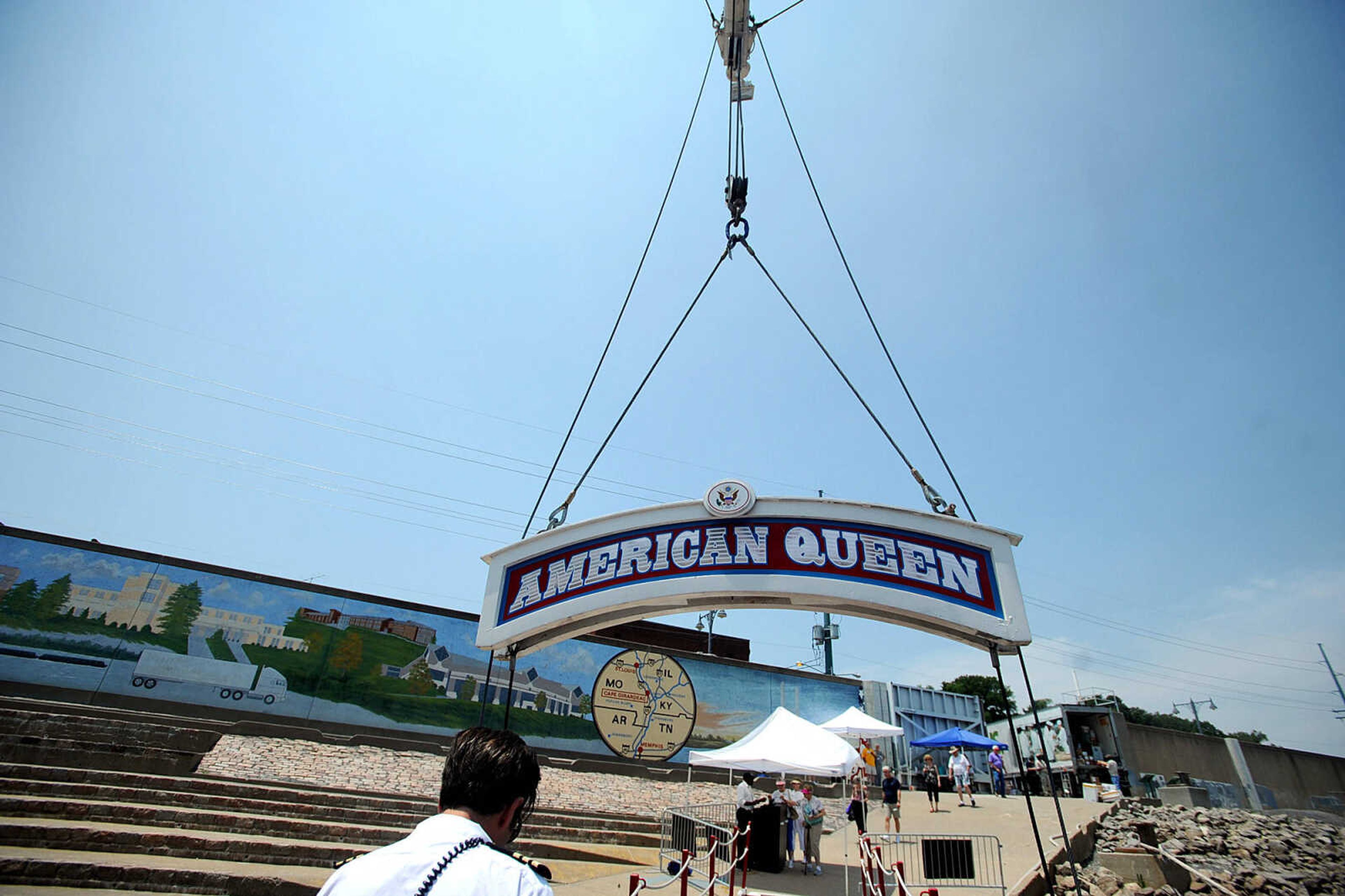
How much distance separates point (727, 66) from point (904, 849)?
1388cm

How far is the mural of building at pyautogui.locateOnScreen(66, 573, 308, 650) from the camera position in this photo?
57.6 feet

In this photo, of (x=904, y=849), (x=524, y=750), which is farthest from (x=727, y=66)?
(x=904, y=849)

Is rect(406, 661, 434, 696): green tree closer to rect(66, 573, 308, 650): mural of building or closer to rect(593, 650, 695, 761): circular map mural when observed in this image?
rect(66, 573, 308, 650): mural of building

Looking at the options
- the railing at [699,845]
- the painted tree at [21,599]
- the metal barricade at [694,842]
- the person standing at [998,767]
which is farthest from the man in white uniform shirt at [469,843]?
the painted tree at [21,599]

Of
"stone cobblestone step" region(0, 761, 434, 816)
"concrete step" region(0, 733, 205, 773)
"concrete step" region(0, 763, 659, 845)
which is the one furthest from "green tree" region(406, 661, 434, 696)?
"concrete step" region(0, 733, 205, 773)

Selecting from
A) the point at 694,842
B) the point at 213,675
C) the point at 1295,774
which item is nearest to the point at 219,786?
the point at 694,842

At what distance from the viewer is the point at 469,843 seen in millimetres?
1622

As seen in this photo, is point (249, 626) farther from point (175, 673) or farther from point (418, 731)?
point (418, 731)

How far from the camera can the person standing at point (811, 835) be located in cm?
1163

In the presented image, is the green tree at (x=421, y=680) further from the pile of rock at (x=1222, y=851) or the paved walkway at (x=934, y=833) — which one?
the pile of rock at (x=1222, y=851)

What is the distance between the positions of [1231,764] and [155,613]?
128 ft

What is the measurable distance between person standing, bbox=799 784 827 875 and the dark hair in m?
11.7

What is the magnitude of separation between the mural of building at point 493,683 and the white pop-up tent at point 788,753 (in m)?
10.3

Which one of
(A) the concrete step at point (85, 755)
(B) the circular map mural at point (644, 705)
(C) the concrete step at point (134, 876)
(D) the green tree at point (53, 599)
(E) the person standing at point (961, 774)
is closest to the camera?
(C) the concrete step at point (134, 876)
